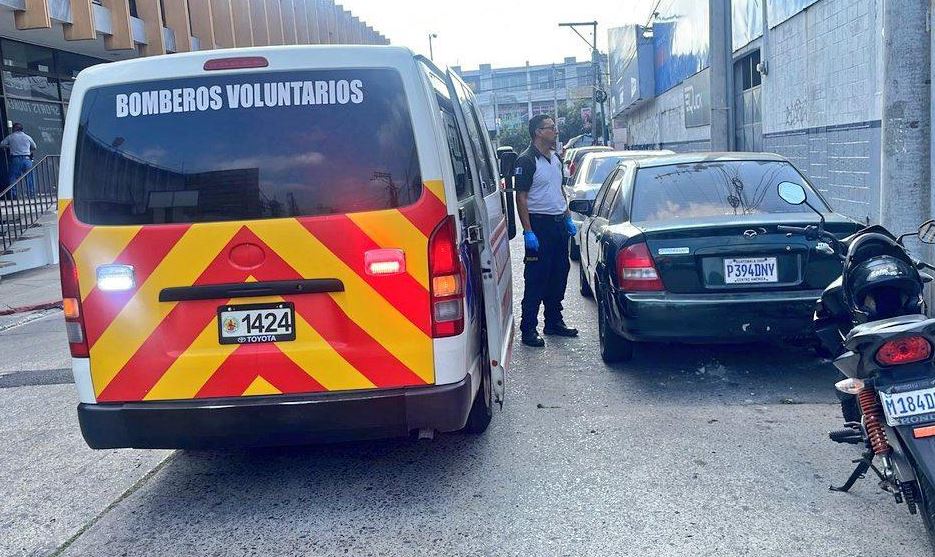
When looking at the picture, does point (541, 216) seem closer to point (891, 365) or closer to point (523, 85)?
point (891, 365)

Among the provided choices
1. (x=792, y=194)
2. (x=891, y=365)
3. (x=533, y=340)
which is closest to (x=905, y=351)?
(x=891, y=365)

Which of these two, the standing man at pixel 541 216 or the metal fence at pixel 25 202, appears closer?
the standing man at pixel 541 216

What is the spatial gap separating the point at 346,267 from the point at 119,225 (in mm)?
1030

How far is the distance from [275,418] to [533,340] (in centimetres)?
365

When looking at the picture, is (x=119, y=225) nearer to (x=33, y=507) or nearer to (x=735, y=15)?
(x=33, y=507)

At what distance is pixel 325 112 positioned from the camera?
401 cm

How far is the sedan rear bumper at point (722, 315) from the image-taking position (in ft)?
18.4

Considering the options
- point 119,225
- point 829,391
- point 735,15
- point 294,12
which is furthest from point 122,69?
point 294,12

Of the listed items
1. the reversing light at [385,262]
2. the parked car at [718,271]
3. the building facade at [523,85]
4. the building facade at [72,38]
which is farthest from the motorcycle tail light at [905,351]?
the building facade at [523,85]

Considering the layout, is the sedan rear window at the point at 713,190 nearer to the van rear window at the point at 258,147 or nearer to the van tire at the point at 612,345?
the van tire at the point at 612,345

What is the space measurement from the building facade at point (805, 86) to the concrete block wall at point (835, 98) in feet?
0.04

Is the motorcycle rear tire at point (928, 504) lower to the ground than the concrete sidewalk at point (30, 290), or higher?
higher

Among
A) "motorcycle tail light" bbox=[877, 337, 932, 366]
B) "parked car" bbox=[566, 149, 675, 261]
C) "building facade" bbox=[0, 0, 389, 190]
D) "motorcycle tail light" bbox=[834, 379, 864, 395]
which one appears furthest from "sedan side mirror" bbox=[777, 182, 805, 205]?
"building facade" bbox=[0, 0, 389, 190]

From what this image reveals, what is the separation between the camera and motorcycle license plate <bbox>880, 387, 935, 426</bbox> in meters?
3.21
